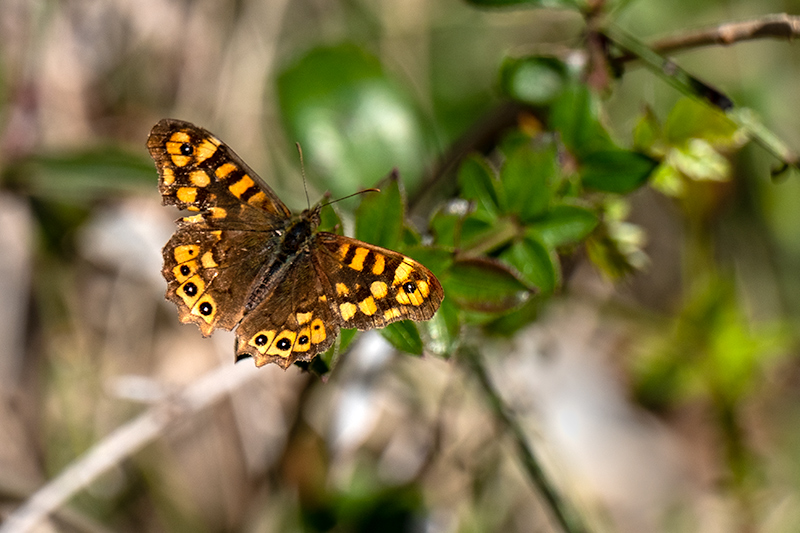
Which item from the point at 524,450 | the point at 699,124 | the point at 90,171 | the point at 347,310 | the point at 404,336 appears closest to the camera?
the point at 404,336

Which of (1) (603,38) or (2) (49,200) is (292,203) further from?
(1) (603,38)

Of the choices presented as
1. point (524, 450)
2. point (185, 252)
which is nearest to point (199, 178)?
point (185, 252)

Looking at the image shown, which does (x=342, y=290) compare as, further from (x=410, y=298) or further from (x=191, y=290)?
(x=191, y=290)

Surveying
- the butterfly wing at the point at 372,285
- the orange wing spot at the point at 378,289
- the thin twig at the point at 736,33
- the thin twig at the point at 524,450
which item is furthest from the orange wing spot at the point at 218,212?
the thin twig at the point at 736,33

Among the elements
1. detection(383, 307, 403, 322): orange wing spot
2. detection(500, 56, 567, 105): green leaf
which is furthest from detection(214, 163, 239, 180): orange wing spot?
detection(500, 56, 567, 105): green leaf

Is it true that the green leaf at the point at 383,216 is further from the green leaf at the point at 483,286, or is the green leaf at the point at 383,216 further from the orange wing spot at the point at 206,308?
the orange wing spot at the point at 206,308
